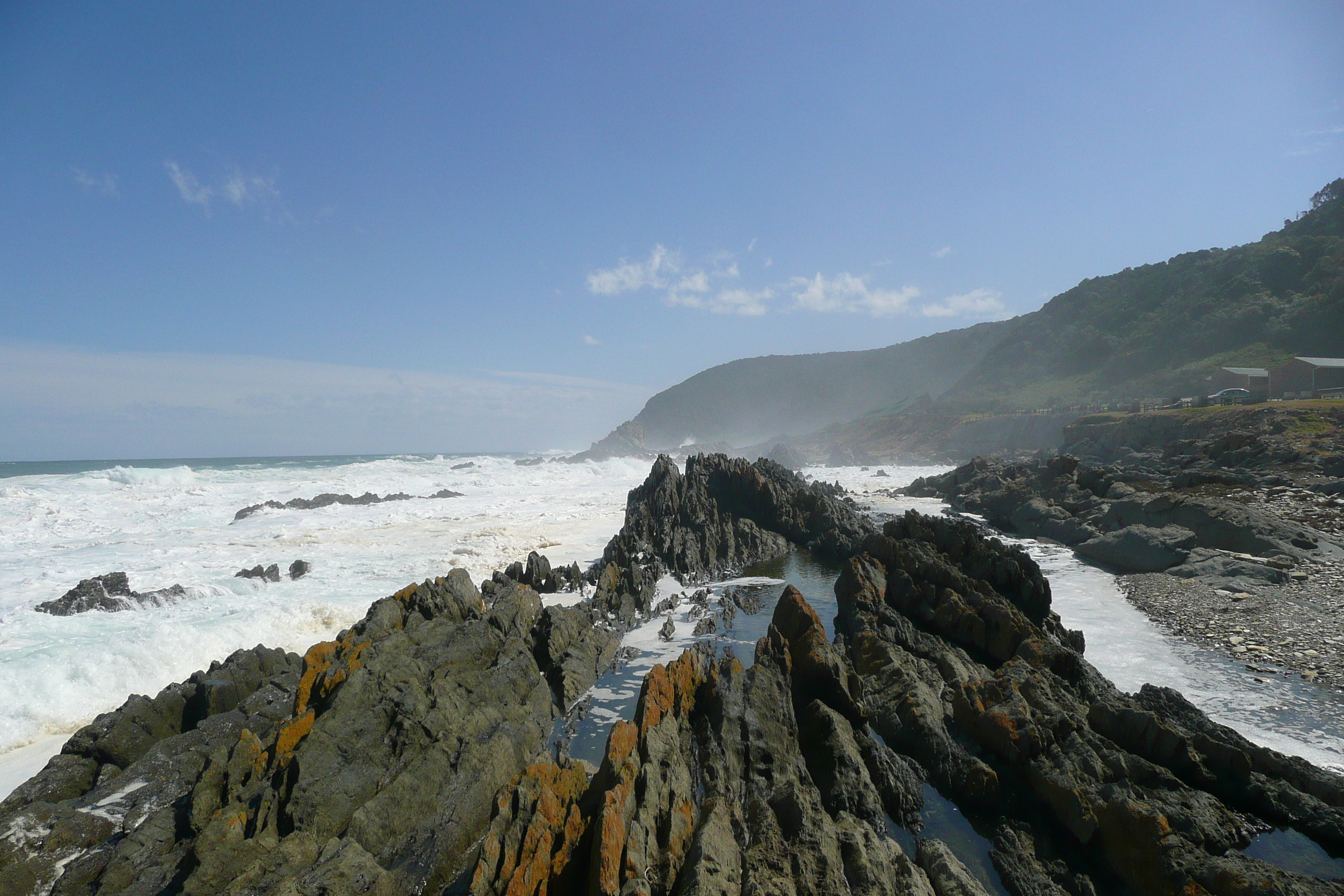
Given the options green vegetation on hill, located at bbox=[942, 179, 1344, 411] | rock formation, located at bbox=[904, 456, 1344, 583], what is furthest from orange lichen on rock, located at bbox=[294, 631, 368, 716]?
green vegetation on hill, located at bbox=[942, 179, 1344, 411]

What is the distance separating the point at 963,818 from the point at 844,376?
167m

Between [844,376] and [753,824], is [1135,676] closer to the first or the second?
[753,824]

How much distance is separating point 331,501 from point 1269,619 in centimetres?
4531

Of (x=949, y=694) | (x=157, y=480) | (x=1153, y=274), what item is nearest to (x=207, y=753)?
(x=949, y=694)

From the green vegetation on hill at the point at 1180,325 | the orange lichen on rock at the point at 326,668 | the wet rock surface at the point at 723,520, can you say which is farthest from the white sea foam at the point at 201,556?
the green vegetation on hill at the point at 1180,325

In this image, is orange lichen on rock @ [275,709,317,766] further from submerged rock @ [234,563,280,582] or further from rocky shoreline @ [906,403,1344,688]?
rocky shoreline @ [906,403,1344,688]

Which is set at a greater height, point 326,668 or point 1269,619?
point 326,668

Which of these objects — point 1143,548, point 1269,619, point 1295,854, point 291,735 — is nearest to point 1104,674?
point 1269,619

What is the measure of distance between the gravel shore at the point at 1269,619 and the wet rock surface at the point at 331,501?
135 feet

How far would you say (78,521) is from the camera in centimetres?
3055

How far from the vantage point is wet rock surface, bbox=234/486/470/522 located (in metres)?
34.0

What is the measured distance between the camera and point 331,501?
37594 mm

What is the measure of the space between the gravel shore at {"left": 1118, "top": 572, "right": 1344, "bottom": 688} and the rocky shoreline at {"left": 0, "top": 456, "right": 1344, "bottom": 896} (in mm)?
3473

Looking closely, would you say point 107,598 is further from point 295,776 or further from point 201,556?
point 295,776
